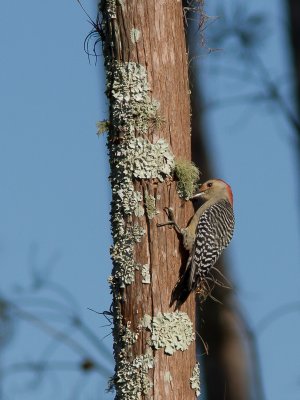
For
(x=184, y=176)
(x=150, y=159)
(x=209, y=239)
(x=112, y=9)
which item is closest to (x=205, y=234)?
(x=209, y=239)

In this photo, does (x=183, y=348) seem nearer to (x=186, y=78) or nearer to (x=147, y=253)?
(x=147, y=253)

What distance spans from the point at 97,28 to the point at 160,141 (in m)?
0.81

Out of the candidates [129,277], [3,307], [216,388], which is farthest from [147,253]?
[3,307]

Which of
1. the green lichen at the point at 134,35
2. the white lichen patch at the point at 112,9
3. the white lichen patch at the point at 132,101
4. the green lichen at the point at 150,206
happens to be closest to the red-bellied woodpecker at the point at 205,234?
the green lichen at the point at 150,206

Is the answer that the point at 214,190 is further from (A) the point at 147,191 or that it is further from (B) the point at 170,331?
(B) the point at 170,331

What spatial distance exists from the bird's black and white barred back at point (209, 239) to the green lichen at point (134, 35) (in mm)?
1090

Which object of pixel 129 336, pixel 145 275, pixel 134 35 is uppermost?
pixel 134 35

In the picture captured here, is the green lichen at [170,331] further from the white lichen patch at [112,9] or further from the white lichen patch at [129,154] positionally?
the white lichen patch at [112,9]

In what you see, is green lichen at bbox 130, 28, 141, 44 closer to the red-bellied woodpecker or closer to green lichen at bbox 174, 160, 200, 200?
green lichen at bbox 174, 160, 200, 200

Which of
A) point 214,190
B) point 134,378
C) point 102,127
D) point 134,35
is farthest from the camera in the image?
point 214,190

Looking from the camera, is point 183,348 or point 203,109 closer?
point 183,348

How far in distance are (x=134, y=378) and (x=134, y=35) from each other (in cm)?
170

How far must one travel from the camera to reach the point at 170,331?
495cm

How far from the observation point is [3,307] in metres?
7.80
